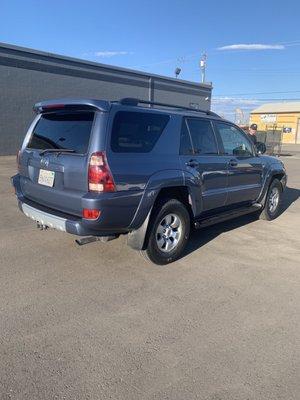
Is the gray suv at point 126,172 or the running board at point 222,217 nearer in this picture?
the gray suv at point 126,172

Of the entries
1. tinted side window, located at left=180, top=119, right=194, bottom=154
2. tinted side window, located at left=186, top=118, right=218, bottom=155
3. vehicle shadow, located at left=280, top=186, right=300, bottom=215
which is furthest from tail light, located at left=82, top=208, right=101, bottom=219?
vehicle shadow, located at left=280, top=186, right=300, bottom=215

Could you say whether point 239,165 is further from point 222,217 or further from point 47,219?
point 47,219

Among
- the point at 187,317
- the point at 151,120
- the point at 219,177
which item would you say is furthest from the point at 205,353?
the point at 219,177

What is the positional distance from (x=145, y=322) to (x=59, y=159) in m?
2.02

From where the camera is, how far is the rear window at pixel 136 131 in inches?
172

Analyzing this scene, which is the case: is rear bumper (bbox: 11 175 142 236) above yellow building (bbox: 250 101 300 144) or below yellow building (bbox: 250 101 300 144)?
below

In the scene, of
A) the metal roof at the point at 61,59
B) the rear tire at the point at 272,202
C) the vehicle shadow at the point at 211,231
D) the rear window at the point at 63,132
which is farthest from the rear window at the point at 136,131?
the metal roof at the point at 61,59

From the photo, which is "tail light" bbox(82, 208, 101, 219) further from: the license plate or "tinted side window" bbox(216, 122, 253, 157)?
"tinted side window" bbox(216, 122, 253, 157)

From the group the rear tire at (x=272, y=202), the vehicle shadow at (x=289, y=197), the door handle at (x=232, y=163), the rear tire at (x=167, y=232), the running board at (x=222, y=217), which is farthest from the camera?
the vehicle shadow at (x=289, y=197)

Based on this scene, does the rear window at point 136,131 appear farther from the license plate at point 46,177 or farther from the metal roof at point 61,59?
the metal roof at point 61,59

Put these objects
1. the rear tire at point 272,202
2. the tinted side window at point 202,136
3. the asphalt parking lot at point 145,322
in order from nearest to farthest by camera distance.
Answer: the asphalt parking lot at point 145,322 < the tinted side window at point 202,136 < the rear tire at point 272,202

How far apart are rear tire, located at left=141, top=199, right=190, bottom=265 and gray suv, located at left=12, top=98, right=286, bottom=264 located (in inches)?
0.5

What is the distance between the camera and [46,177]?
15.5ft

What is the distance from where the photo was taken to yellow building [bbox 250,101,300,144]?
203 feet
